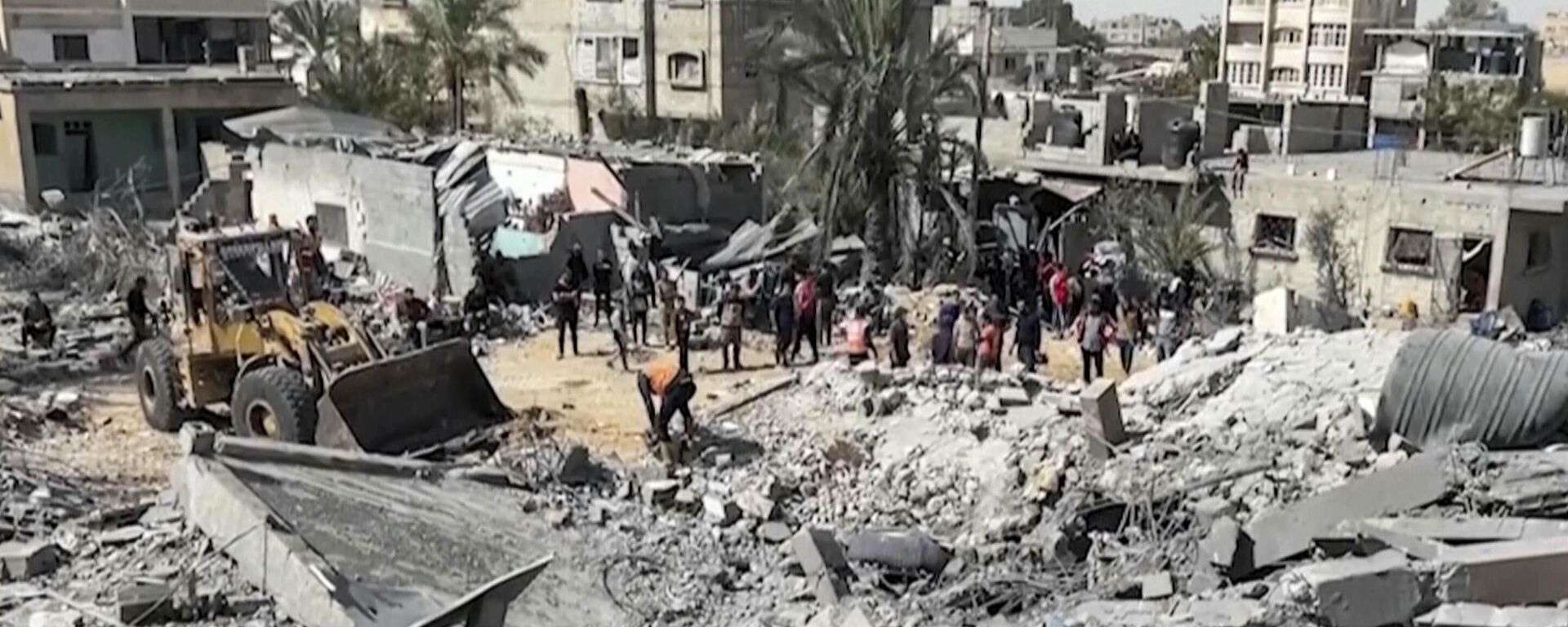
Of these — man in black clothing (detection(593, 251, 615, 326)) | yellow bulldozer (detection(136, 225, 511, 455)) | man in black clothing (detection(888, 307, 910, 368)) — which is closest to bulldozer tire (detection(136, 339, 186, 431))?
yellow bulldozer (detection(136, 225, 511, 455))

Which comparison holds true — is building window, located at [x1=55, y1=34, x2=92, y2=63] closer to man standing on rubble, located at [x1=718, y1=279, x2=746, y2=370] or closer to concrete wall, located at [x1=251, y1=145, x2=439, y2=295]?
concrete wall, located at [x1=251, y1=145, x2=439, y2=295]

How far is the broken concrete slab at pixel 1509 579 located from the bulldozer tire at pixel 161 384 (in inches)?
460

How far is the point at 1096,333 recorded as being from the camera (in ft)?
52.5

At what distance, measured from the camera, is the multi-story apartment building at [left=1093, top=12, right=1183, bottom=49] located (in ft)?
409

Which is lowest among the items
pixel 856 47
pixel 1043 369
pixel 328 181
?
pixel 1043 369

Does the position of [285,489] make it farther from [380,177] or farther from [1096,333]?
[380,177]

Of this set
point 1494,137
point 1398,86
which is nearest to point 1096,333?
point 1494,137

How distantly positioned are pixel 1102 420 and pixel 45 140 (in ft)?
81.6

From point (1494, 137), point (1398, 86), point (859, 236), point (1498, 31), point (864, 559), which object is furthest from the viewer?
point (1498, 31)

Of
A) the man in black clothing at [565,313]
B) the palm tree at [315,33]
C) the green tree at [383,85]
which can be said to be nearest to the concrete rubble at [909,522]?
the man in black clothing at [565,313]

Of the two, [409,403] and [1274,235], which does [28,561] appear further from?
[1274,235]

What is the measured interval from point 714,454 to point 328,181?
41.8 ft

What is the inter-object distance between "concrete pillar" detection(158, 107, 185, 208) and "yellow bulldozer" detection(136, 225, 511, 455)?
56.7 feet

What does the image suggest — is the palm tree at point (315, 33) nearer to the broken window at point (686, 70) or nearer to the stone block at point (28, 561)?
the broken window at point (686, 70)
